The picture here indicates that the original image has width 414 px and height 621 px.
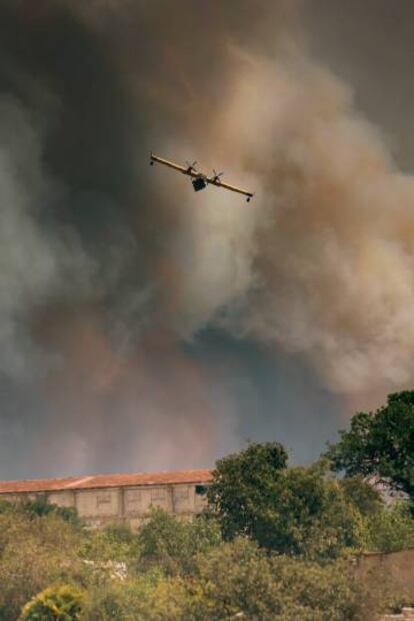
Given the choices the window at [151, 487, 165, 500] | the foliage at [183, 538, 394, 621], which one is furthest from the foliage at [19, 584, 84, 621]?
the window at [151, 487, 165, 500]

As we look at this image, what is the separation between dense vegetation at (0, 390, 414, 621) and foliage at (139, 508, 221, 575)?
157mm

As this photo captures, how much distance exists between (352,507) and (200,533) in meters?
13.5

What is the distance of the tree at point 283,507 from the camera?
88.1m

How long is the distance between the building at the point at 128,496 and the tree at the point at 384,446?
40.4m

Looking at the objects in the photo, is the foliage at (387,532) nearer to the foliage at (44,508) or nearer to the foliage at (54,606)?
the foliage at (54,606)

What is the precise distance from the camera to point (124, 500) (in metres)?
143

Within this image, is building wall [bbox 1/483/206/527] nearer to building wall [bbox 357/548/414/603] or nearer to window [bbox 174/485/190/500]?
window [bbox 174/485/190/500]

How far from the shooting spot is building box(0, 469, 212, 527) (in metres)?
142

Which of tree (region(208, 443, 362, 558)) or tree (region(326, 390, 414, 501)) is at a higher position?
tree (region(326, 390, 414, 501))

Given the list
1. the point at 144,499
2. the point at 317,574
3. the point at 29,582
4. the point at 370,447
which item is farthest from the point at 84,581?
the point at 144,499

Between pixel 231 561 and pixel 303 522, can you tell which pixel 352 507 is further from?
pixel 231 561

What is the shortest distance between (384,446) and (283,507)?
15.8 metres

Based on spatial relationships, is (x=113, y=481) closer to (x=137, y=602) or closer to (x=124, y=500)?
(x=124, y=500)

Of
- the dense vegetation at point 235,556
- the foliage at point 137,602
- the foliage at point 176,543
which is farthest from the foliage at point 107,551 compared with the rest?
the foliage at point 137,602
